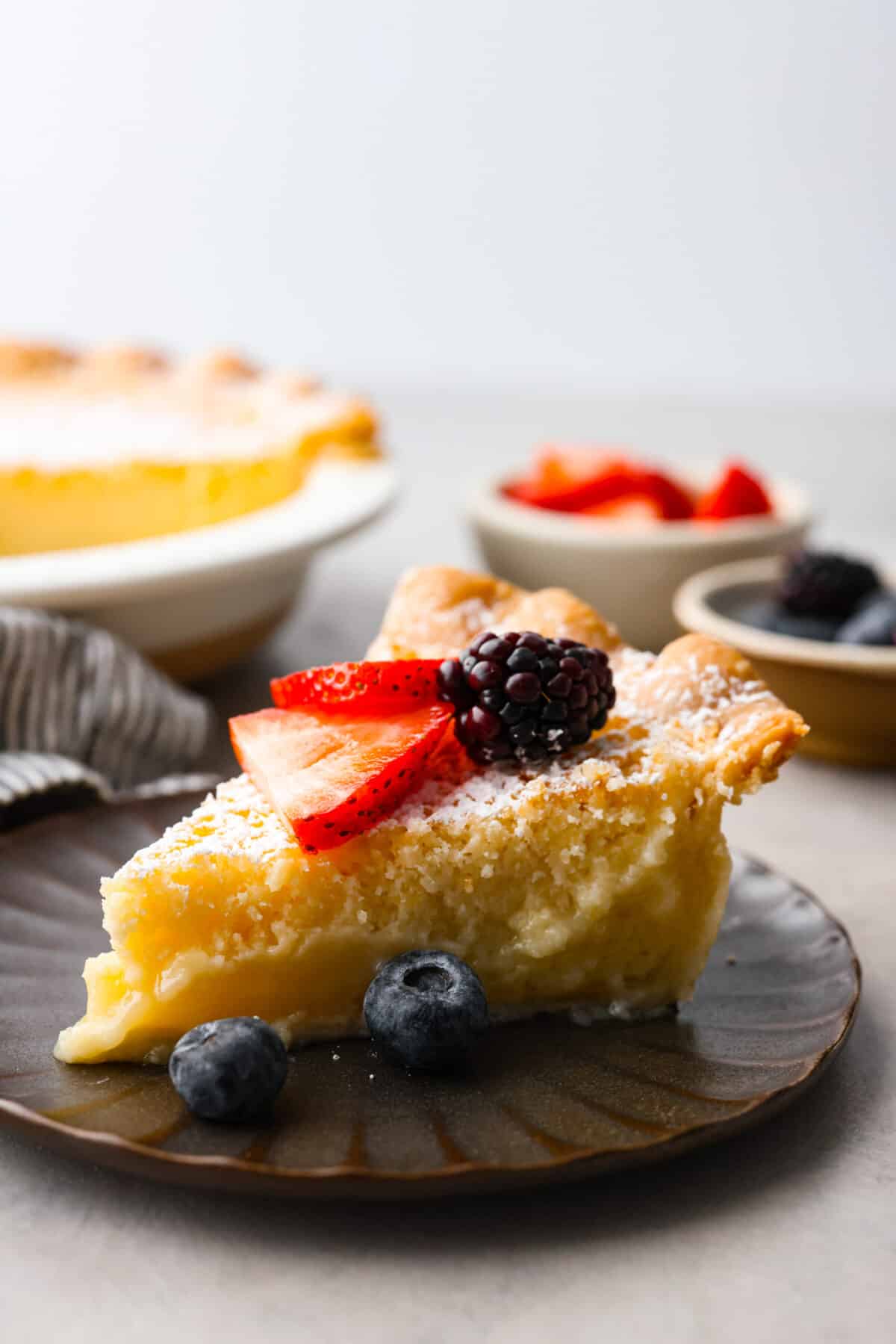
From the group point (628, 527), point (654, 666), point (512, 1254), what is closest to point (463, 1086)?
point (512, 1254)

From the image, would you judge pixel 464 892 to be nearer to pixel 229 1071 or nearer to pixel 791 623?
pixel 229 1071

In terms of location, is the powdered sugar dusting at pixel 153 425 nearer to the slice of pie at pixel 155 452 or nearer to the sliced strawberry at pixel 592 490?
the slice of pie at pixel 155 452

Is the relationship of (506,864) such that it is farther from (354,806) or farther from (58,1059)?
(58,1059)

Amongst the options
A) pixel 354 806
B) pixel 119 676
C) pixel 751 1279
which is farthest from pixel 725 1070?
pixel 119 676

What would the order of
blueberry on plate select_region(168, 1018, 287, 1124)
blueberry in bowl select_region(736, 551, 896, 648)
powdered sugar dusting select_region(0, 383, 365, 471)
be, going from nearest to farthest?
blueberry on plate select_region(168, 1018, 287, 1124)
blueberry in bowl select_region(736, 551, 896, 648)
powdered sugar dusting select_region(0, 383, 365, 471)

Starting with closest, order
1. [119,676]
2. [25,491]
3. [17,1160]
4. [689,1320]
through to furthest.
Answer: [689,1320] < [17,1160] < [119,676] < [25,491]

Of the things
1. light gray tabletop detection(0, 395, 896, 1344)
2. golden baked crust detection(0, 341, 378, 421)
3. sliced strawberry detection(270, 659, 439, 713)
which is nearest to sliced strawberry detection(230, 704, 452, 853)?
sliced strawberry detection(270, 659, 439, 713)

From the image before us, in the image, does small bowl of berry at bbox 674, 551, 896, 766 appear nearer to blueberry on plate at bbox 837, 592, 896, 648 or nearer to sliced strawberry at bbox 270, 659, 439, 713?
blueberry on plate at bbox 837, 592, 896, 648

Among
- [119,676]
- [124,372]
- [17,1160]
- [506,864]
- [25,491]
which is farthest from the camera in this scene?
[124,372]
